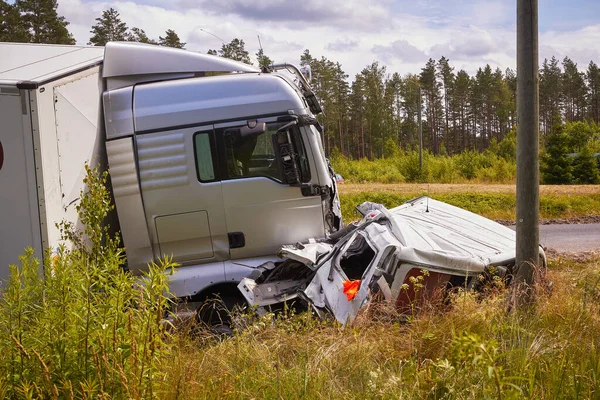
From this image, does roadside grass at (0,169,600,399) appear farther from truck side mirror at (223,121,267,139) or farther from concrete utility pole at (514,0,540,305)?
truck side mirror at (223,121,267,139)

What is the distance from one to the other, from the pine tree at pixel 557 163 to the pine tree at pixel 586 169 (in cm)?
66

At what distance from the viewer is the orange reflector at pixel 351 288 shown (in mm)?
5184

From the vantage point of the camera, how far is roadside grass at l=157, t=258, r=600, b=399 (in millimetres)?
3150

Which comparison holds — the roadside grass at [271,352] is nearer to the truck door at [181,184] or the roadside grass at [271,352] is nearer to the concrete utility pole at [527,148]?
the concrete utility pole at [527,148]

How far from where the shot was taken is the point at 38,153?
538cm

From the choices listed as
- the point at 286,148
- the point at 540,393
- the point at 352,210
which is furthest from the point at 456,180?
the point at 540,393

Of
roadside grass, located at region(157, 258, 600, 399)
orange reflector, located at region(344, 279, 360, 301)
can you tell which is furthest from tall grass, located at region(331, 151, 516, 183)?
roadside grass, located at region(157, 258, 600, 399)

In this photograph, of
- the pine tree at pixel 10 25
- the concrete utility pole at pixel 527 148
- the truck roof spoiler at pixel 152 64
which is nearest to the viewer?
the concrete utility pole at pixel 527 148

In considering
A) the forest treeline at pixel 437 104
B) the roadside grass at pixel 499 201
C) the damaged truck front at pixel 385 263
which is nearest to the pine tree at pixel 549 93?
the forest treeline at pixel 437 104

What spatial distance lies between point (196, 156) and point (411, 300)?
9.13ft

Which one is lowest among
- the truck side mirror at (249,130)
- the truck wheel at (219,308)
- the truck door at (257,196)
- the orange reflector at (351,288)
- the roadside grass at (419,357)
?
the truck wheel at (219,308)

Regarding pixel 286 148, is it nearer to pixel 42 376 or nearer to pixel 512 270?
pixel 512 270

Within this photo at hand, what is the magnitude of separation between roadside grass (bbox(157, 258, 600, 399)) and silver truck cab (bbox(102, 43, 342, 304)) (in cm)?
151

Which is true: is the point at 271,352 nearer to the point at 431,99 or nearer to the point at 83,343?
the point at 83,343
